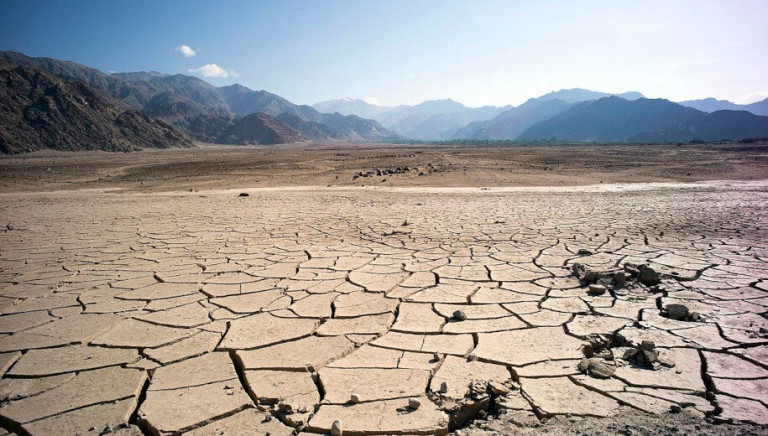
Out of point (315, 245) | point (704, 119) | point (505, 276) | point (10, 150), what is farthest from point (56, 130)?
point (704, 119)

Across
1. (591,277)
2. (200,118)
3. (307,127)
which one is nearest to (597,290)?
(591,277)

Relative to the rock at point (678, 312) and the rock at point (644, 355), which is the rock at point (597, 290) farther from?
the rock at point (644, 355)

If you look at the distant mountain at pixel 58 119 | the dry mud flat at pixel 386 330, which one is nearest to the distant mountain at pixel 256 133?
the distant mountain at pixel 58 119

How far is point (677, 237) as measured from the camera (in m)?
4.97

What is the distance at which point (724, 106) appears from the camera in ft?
579

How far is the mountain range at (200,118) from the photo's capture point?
131ft

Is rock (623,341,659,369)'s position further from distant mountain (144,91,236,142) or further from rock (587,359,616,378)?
distant mountain (144,91,236,142)

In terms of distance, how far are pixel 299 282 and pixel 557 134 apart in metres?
116

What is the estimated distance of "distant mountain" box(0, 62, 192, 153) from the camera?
1453 inches

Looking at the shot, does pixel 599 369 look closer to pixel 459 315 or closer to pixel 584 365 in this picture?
pixel 584 365

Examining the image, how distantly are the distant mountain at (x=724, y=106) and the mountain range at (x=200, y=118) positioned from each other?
26.4 inches

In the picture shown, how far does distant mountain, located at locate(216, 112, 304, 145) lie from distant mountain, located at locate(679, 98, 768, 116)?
169 metres

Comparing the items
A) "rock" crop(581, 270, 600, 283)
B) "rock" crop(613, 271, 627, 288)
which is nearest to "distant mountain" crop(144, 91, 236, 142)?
"rock" crop(581, 270, 600, 283)

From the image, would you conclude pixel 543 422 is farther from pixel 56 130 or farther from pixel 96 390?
pixel 56 130
